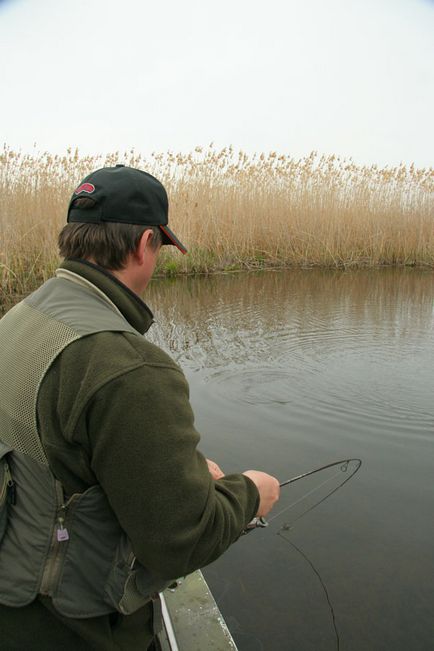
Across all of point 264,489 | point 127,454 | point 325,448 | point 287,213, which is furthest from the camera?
point 287,213

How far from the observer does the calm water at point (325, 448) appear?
1884mm

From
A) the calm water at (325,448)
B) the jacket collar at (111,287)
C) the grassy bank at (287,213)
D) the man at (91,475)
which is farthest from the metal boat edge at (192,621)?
the grassy bank at (287,213)

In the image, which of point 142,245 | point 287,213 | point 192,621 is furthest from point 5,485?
point 287,213

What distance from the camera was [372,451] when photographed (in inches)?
119

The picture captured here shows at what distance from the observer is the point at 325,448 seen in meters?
3.06

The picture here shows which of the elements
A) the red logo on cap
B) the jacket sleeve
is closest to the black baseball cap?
the red logo on cap

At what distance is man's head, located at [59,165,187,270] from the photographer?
46.4 inches

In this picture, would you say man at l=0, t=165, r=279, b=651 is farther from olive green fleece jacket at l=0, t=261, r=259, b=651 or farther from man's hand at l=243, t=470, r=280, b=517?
man's hand at l=243, t=470, r=280, b=517

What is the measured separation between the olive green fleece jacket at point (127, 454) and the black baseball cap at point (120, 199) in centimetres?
31

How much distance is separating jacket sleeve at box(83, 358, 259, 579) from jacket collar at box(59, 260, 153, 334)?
22cm

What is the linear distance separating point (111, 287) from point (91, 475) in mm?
394

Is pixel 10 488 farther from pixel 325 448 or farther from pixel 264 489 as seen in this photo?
pixel 325 448

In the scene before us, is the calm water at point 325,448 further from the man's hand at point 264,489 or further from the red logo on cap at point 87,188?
the red logo on cap at point 87,188

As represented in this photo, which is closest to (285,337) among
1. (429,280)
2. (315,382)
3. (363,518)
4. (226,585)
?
(315,382)
